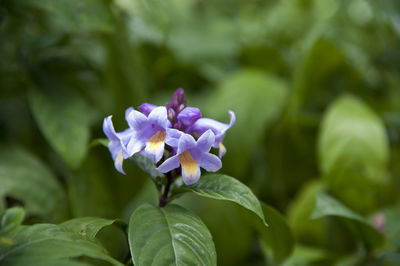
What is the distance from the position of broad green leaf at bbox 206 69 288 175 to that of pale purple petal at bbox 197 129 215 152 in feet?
2.14

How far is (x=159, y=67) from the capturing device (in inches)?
62.0

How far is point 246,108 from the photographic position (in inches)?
53.1

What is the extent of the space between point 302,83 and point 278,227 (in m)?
0.70

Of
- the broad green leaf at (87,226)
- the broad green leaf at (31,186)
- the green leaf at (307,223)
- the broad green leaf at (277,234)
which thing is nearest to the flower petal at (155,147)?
the broad green leaf at (87,226)

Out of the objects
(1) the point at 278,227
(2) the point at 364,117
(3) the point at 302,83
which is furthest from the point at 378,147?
(1) the point at 278,227

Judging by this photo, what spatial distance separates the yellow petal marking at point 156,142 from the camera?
2.05ft

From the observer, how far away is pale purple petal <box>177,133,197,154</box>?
0.59 m

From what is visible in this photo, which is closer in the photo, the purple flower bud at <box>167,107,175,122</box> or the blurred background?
the purple flower bud at <box>167,107,175,122</box>

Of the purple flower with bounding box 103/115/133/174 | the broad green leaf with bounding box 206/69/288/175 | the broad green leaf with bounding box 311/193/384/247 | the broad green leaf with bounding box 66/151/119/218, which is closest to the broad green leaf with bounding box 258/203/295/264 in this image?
the broad green leaf with bounding box 311/193/384/247

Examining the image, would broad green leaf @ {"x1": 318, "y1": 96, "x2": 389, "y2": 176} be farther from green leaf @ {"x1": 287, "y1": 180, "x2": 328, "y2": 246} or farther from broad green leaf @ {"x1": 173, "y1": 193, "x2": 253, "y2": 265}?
broad green leaf @ {"x1": 173, "y1": 193, "x2": 253, "y2": 265}

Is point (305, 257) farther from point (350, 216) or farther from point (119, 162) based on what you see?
point (119, 162)

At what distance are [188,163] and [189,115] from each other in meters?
0.08

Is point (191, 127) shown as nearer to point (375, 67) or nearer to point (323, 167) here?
point (323, 167)

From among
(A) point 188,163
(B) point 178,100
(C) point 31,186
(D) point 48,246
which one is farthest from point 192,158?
(C) point 31,186
